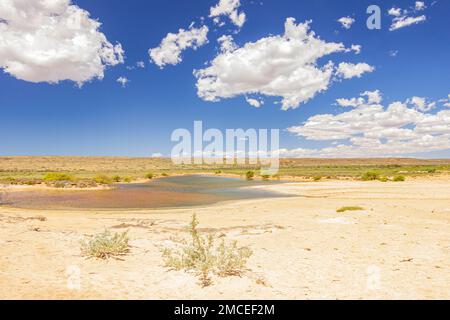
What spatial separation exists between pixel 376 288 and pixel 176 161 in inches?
6957

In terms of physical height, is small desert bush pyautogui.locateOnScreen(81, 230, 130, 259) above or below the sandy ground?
above

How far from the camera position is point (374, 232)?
12.5 m

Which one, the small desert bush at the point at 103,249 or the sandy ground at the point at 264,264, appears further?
the small desert bush at the point at 103,249

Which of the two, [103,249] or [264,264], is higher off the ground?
[103,249]

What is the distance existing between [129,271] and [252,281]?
3031mm

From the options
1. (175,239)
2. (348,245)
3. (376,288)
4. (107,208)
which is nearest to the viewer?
(376,288)

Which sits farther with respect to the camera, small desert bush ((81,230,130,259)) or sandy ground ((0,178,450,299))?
small desert bush ((81,230,130,259))

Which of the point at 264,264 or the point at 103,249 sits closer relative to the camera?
the point at 264,264

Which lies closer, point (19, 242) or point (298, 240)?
point (19, 242)

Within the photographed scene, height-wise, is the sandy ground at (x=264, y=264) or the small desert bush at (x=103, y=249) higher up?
the small desert bush at (x=103, y=249)

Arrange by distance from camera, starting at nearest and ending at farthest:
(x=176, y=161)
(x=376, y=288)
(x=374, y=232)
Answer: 1. (x=376, y=288)
2. (x=374, y=232)
3. (x=176, y=161)
